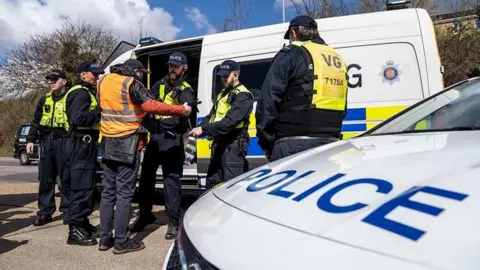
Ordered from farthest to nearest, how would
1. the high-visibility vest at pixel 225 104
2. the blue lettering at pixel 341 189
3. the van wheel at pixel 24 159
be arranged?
the van wheel at pixel 24 159 < the high-visibility vest at pixel 225 104 < the blue lettering at pixel 341 189

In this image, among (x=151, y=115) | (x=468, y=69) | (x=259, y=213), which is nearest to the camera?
(x=259, y=213)

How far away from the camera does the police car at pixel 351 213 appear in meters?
0.98

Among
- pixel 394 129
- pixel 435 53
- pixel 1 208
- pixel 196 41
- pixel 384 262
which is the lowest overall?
pixel 1 208

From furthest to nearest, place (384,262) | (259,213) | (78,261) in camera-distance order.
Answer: (78,261) < (259,213) < (384,262)

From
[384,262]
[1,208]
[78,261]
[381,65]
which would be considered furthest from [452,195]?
[1,208]

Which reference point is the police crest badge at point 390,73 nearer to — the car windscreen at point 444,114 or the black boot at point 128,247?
the car windscreen at point 444,114

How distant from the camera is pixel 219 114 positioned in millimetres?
4012

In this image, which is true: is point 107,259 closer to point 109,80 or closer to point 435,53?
point 109,80

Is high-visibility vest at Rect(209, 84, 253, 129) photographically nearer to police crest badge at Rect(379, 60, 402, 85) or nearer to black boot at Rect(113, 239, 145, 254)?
black boot at Rect(113, 239, 145, 254)

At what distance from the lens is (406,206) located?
113 centimetres

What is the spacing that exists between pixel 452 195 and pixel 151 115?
3170mm

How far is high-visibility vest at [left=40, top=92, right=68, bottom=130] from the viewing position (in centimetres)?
478

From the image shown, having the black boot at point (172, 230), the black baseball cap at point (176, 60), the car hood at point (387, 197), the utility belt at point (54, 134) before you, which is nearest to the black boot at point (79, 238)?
the black boot at point (172, 230)

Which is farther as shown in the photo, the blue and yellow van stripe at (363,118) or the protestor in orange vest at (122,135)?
the blue and yellow van stripe at (363,118)
